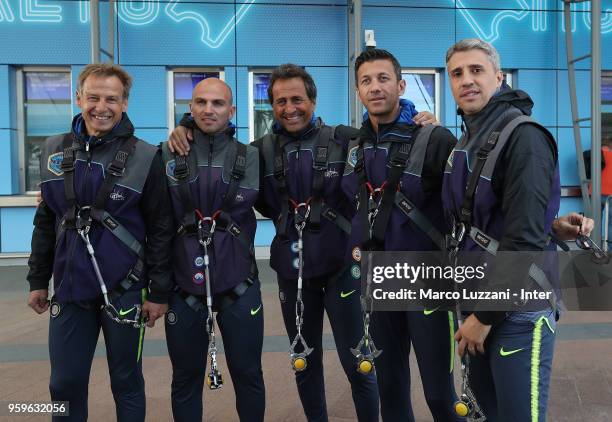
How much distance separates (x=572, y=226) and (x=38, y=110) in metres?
9.64

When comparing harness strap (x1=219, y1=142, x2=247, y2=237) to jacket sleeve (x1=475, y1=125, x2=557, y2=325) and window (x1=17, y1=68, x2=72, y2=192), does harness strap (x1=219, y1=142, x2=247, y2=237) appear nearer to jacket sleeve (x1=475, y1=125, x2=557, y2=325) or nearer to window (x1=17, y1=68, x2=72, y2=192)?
jacket sleeve (x1=475, y1=125, x2=557, y2=325)

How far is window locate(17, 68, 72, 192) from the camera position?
962cm

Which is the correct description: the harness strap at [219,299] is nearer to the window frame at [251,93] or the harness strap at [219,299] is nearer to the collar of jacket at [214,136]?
the collar of jacket at [214,136]

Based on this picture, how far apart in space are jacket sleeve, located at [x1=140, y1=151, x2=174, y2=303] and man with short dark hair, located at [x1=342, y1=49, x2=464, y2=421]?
1.02 meters

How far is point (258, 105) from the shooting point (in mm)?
9867

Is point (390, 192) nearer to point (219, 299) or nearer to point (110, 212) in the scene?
point (219, 299)

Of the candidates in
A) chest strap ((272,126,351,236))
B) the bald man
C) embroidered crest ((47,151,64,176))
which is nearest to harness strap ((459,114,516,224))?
chest strap ((272,126,351,236))

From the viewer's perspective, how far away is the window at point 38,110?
962cm

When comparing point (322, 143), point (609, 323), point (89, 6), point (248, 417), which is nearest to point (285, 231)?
point (322, 143)

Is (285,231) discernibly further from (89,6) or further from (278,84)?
(89,6)

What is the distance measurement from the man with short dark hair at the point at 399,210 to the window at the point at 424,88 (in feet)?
24.9

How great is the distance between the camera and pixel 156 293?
2.79 metres

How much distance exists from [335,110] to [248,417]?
24.7 feet

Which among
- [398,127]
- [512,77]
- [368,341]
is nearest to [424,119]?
[398,127]
